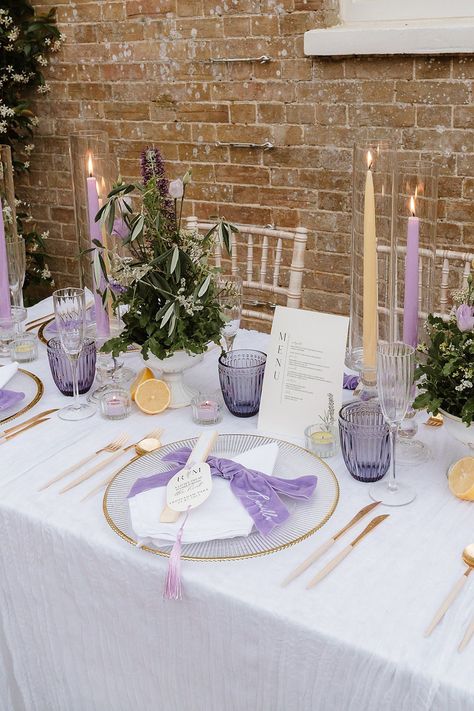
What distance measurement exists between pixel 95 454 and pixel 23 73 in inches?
101

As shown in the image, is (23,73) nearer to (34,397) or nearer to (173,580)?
(34,397)

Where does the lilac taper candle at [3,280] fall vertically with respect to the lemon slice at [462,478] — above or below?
above

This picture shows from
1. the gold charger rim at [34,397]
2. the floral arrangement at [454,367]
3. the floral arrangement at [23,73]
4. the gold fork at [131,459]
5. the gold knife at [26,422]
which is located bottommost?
the gold fork at [131,459]

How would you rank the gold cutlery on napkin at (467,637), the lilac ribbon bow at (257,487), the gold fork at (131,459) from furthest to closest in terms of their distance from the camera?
the gold fork at (131,459) → the lilac ribbon bow at (257,487) → the gold cutlery on napkin at (467,637)

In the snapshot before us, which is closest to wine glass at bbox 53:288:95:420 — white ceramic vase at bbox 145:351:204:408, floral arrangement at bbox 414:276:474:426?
white ceramic vase at bbox 145:351:204:408

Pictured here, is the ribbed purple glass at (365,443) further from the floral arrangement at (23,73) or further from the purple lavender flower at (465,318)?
the floral arrangement at (23,73)

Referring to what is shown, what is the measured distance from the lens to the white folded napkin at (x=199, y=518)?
1086mm

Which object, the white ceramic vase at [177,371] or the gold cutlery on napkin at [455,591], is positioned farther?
the white ceramic vase at [177,371]

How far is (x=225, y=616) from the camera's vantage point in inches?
39.8

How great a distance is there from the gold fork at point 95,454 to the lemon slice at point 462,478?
538 mm

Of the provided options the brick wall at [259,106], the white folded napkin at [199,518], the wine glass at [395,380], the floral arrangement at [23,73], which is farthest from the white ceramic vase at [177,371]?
the floral arrangement at [23,73]

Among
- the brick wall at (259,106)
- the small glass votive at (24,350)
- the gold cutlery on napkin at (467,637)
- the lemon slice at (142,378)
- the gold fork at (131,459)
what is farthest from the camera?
the brick wall at (259,106)

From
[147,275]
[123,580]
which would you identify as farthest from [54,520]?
[147,275]

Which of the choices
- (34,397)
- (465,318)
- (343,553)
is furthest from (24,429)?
(465,318)
